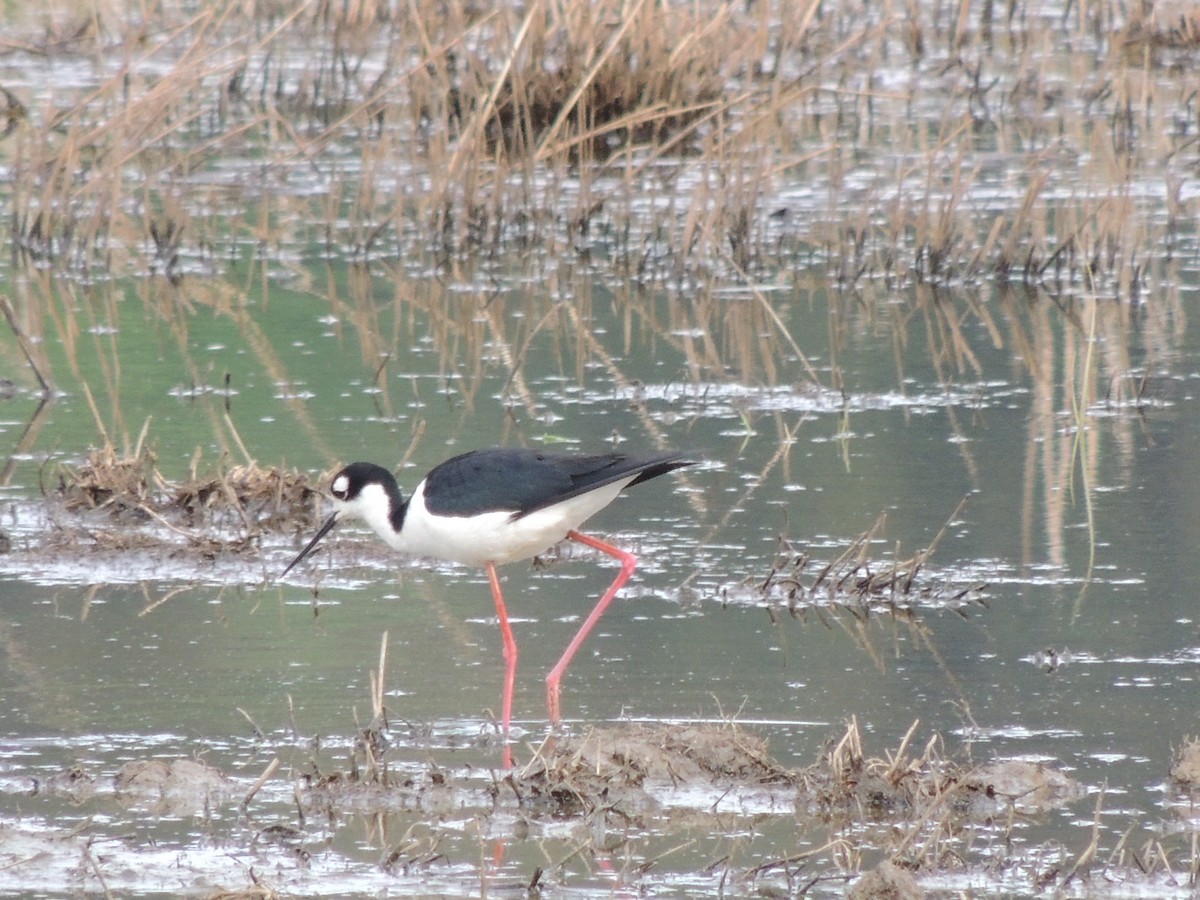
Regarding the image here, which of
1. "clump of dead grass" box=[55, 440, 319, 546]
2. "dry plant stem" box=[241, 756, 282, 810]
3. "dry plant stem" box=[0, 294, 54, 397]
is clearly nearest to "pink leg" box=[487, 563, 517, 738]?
"dry plant stem" box=[241, 756, 282, 810]

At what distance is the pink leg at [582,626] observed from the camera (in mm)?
5113

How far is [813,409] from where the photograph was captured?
7.91 m

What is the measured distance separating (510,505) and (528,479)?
81 millimetres

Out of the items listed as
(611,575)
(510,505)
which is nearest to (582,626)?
(510,505)

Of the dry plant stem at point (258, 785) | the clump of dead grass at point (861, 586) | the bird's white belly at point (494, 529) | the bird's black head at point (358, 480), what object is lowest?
the clump of dead grass at point (861, 586)

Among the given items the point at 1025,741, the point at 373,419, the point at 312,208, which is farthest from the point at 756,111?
the point at 1025,741

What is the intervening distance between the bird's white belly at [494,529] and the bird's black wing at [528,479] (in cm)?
3

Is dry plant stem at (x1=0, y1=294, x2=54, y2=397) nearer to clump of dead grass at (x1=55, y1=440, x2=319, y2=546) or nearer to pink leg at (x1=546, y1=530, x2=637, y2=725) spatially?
clump of dead grass at (x1=55, y1=440, x2=319, y2=546)

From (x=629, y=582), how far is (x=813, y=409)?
2.04m

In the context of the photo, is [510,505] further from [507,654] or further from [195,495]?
[195,495]

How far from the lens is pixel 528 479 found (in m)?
5.30

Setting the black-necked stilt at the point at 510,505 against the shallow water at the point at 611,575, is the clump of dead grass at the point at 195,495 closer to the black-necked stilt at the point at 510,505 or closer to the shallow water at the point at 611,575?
the shallow water at the point at 611,575

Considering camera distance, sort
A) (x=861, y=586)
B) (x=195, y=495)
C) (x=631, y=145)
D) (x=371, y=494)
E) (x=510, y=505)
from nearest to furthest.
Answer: (x=510, y=505) < (x=371, y=494) < (x=861, y=586) < (x=195, y=495) < (x=631, y=145)

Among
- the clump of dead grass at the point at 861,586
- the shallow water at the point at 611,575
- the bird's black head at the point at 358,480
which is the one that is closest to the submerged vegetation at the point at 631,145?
the shallow water at the point at 611,575
